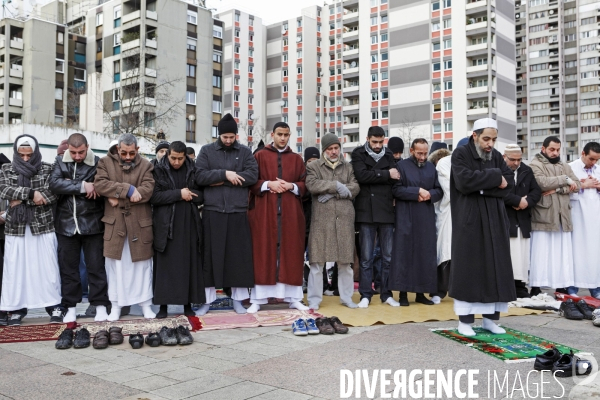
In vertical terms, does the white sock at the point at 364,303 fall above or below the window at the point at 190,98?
below

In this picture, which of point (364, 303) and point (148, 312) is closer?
point (148, 312)

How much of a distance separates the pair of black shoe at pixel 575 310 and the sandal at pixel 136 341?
473 centimetres

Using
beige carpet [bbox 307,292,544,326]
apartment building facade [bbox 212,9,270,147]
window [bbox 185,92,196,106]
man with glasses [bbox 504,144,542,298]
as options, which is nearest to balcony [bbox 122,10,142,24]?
window [bbox 185,92,196,106]

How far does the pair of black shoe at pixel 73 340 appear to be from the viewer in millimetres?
5699

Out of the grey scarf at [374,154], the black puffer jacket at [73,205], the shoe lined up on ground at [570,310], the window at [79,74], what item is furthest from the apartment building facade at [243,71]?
the shoe lined up on ground at [570,310]

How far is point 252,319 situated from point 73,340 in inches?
82.6

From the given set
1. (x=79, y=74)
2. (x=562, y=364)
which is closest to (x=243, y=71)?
(x=79, y=74)

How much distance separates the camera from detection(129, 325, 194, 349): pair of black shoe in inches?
226

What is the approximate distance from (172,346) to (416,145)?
443 centimetres

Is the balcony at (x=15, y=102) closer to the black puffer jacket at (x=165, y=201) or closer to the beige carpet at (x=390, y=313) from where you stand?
the black puffer jacket at (x=165, y=201)

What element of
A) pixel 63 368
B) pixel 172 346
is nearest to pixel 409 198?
pixel 172 346

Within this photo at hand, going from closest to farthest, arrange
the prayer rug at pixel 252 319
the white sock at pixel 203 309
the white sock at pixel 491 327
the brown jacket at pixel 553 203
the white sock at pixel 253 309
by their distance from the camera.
Result: the white sock at pixel 491 327, the prayer rug at pixel 252 319, the white sock at pixel 203 309, the white sock at pixel 253 309, the brown jacket at pixel 553 203

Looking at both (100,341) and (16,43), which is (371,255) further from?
(16,43)

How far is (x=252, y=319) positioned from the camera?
719 cm
